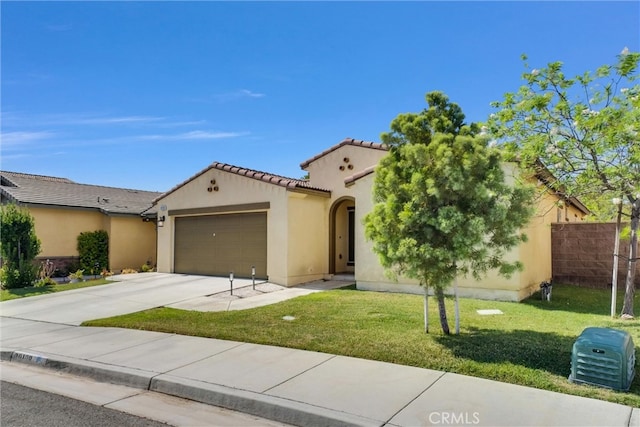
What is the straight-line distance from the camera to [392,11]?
10609 millimetres

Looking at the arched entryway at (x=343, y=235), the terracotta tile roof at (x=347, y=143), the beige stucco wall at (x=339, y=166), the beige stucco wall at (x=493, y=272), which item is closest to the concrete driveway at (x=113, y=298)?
the arched entryway at (x=343, y=235)

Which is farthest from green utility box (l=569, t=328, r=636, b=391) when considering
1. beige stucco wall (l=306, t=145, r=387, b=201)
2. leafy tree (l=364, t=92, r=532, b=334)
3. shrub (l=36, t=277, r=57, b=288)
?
shrub (l=36, t=277, r=57, b=288)

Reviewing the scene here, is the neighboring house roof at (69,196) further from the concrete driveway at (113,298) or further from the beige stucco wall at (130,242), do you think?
the concrete driveway at (113,298)

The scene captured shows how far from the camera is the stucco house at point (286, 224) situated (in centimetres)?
1311

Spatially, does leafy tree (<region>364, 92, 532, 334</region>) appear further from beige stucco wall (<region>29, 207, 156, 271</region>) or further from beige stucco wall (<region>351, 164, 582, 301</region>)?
beige stucco wall (<region>29, 207, 156, 271</region>)

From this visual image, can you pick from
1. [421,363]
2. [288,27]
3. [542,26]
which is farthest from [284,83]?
[421,363]

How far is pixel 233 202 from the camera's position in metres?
15.5

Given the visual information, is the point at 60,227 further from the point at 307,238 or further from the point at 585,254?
the point at 585,254

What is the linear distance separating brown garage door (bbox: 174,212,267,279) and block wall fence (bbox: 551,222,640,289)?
10.6 meters

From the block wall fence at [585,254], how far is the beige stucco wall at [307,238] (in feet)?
27.4

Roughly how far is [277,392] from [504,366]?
9.84 feet

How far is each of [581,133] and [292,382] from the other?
7.44 m

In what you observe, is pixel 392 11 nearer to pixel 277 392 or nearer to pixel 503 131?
pixel 503 131

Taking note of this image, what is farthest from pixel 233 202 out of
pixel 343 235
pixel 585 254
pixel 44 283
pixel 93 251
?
pixel 585 254
